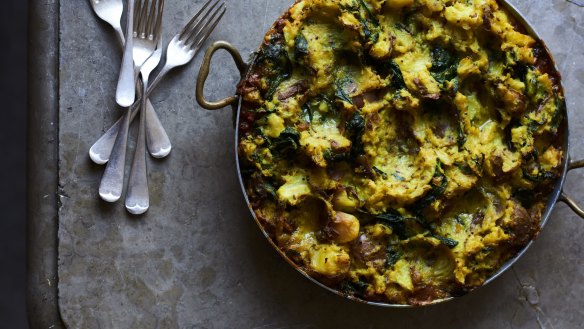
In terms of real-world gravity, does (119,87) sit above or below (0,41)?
above

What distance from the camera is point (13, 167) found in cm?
425

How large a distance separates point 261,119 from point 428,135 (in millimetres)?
674

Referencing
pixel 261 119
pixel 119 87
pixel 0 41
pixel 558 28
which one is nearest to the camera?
pixel 261 119

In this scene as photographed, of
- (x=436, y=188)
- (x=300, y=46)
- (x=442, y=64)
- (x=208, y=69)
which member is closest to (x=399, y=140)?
(x=436, y=188)

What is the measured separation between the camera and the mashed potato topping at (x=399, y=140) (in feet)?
9.45

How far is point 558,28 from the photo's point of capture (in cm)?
338

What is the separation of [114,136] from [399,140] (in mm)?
1246

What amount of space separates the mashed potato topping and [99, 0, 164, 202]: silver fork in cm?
58

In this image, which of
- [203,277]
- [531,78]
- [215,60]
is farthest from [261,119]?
[531,78]

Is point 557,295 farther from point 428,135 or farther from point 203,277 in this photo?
point 203,277

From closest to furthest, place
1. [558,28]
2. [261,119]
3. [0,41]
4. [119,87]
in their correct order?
1. [261,119]
2. [119,87]
3. [558,28]
4. [0,41]

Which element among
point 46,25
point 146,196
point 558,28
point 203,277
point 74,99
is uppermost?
point 558,28

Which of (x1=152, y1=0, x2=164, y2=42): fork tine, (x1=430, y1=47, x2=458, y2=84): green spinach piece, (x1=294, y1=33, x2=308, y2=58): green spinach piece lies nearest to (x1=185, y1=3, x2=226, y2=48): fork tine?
(x1=152, y1=0, x2=164, y2=42): fork tine

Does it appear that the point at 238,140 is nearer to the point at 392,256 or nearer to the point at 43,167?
the point at 392,256
